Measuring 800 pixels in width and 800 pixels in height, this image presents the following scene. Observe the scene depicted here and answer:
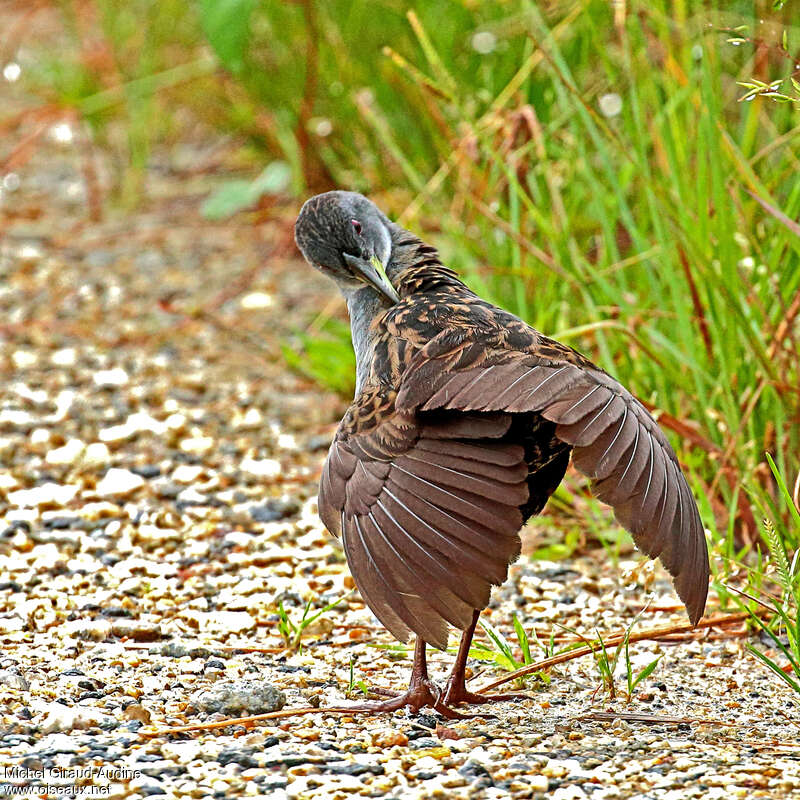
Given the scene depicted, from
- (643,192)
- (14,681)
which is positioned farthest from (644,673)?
(643,192)

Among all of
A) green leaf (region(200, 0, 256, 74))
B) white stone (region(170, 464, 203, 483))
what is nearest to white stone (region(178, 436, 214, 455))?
white stone (region(170, 464, 203, 483))

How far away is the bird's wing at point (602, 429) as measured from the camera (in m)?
2.83

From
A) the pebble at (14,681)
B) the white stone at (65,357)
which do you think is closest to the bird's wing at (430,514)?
the pebble at (14,681)

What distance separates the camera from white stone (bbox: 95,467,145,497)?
4.99 metres

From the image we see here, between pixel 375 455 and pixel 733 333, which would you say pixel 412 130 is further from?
pixel 375 455

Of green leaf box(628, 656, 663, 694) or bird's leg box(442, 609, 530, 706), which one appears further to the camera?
bird's leg box(442, 609, 530, 706)

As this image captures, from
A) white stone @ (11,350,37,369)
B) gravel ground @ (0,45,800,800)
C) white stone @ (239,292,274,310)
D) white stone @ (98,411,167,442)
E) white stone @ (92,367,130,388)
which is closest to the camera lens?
gravel ground @ (0,45,800,800)

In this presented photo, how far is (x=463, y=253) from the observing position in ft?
16.6

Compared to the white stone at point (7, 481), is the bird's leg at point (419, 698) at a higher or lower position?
lower

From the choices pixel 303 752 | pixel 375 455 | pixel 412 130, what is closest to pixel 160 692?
pixel 303 752

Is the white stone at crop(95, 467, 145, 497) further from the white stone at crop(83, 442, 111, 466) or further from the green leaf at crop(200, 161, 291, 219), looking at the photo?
the green leaf at crop(200, 161, 291, 219)

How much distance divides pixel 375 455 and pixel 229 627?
1.06 m

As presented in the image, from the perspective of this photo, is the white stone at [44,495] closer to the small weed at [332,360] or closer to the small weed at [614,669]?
the small weed at [332,360]

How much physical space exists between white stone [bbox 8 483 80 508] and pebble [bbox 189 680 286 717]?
1.96 meters
